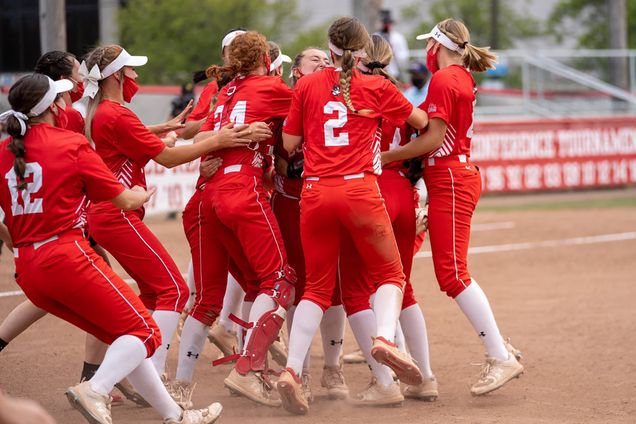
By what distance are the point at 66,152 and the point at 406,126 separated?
2433 mm

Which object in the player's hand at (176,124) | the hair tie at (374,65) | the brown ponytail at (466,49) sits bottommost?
the player's hand at (176,124)

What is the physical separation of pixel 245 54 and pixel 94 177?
1.52 m

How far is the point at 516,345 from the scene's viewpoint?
8539 mm

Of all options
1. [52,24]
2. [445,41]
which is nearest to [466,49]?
[445,41]

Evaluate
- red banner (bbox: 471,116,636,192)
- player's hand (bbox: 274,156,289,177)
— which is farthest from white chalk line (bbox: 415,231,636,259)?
player's hand (bbox: 274,156,289,177)

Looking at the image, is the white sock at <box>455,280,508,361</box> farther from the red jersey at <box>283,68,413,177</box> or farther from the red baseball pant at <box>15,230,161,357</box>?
the red baseball pant at <box>15,230,161,357</box>

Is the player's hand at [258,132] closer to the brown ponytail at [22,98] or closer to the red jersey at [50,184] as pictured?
the red jersey at [50,184]

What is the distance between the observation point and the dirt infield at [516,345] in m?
6.46

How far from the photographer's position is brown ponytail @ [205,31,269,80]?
6.46 m

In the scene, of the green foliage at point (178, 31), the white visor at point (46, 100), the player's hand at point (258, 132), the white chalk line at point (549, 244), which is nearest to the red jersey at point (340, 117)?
the player's hand at point (258, 132)

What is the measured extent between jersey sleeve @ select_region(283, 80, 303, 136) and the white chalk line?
25.3 feet

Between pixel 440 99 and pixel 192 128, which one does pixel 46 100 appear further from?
pixel 440 99

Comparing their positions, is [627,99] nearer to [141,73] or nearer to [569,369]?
[141,73]

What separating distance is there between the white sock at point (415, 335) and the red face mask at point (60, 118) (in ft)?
7.89
